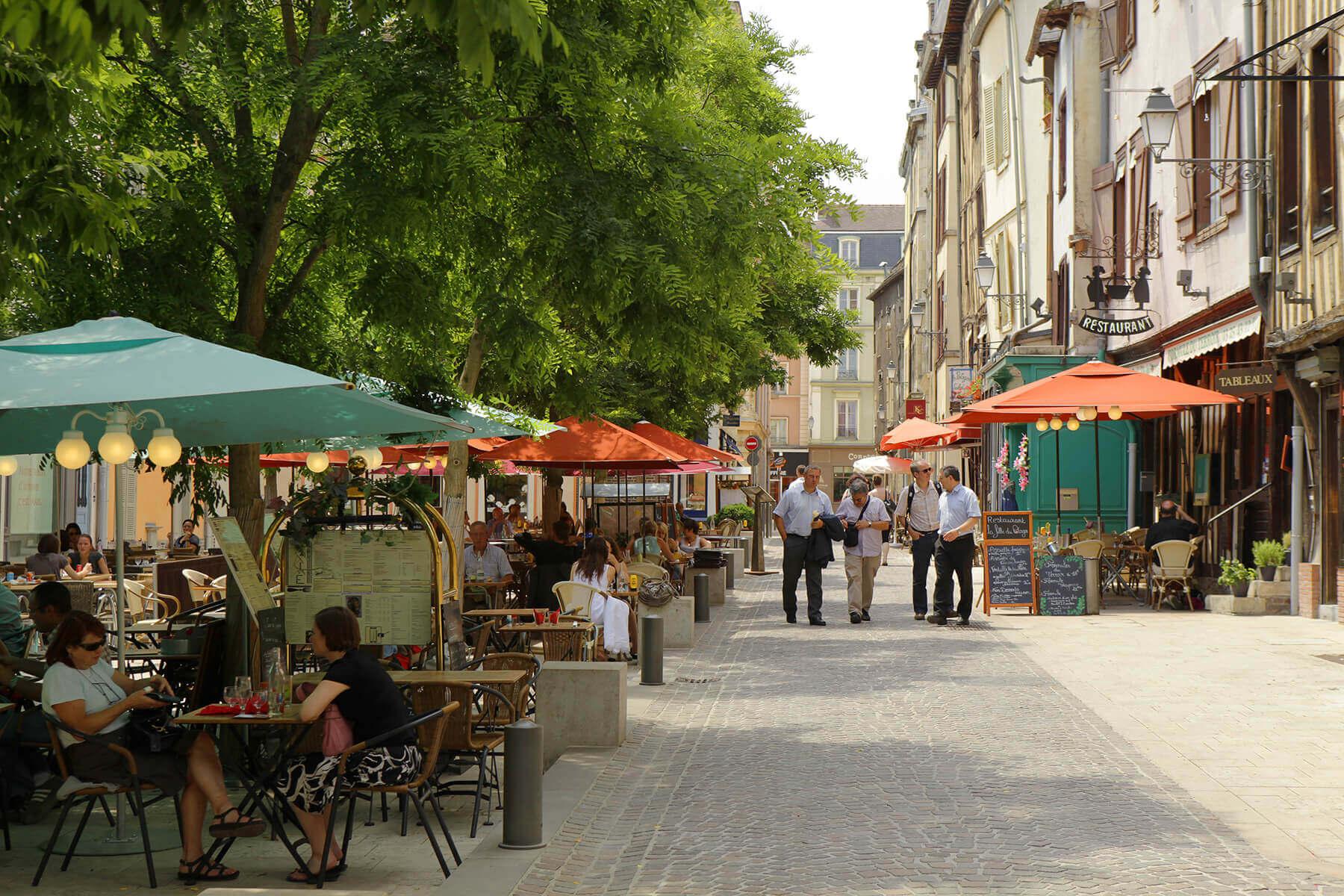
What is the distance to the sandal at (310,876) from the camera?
6844 mm

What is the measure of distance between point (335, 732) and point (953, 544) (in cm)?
1309

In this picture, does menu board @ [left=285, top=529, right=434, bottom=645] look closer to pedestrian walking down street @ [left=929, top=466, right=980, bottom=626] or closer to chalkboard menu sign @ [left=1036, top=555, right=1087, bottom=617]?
pedestrian walking down street @ [left=929, top=466, right=980, bottom=626]

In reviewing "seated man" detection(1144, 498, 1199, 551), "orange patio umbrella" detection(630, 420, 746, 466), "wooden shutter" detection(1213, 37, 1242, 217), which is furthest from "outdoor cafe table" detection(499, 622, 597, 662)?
"wooden shutter" detection(1213, 37, 1242, 217)

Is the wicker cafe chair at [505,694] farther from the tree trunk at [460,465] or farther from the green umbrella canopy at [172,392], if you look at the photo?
the tree trunk at [460,465]

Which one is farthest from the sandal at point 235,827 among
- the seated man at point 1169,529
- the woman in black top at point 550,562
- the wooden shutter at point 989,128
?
the wooden shutter at point 989,128

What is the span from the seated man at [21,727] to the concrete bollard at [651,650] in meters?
5.13

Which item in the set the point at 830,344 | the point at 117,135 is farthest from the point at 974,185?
the point at 117,135

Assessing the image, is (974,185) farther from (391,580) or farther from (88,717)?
(88,717)

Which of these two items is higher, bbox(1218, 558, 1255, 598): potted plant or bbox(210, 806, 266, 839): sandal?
bbox(1218, 558, 1255, 598): potted plant

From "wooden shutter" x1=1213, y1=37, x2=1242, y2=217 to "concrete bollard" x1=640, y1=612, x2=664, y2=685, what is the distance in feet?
36.1

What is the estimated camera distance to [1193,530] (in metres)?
21.9

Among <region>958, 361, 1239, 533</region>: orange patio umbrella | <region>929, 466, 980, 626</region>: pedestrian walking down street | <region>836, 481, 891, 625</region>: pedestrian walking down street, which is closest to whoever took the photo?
<region>929, 466, 980, 626</region>: pedestrian walking down street

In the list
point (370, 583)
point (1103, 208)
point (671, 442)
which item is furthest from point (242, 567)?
point (1103, 208)

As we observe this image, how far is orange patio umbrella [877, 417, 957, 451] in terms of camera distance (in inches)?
1144
